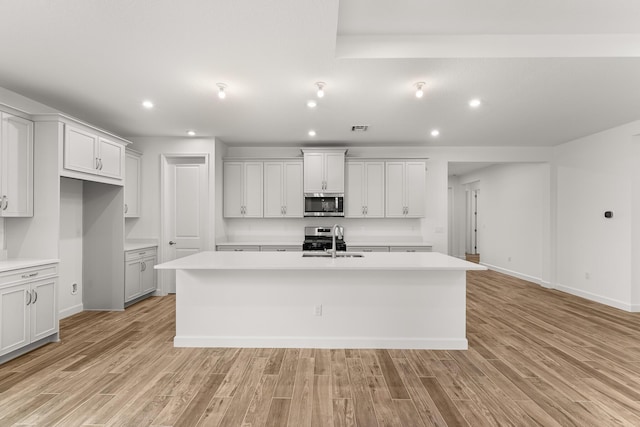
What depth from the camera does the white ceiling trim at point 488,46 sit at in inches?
104

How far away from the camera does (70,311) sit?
14.4 ft

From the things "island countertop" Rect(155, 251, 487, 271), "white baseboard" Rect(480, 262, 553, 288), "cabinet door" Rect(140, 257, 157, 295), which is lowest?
"white baseboard" Rect(480, 262, 553, 288)

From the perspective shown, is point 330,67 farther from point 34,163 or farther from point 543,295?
point 543,295

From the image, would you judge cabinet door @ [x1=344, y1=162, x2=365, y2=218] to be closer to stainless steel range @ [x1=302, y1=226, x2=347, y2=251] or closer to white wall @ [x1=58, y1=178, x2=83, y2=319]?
stainless steel range @ [x1=302, y1=226, x2=347, y2=251]

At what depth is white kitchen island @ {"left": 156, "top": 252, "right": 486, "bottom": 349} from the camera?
3.26m

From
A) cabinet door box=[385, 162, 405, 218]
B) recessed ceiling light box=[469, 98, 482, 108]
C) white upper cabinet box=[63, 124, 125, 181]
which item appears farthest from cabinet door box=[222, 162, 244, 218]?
recessed ceiling light box=[469, 98, 482, 108]

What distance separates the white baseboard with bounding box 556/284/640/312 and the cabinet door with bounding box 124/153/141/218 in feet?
24.8

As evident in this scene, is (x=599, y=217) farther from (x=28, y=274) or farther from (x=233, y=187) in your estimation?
(x=28, y=274)

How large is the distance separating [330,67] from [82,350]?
3.65m

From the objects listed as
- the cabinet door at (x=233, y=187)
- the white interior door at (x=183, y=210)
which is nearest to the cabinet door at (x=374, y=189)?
the cabinet door at (x=233, y=187)

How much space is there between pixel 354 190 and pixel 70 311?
4647mm

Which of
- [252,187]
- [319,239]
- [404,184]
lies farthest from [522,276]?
[252,187]

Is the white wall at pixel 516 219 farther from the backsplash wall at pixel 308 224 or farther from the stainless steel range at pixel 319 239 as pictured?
the stainless steel range at pixel 319 239

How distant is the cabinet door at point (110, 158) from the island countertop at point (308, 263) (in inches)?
73.7
